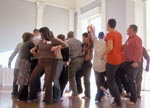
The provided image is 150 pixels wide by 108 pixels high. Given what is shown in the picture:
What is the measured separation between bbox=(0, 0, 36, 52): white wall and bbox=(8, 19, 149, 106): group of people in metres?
4.68

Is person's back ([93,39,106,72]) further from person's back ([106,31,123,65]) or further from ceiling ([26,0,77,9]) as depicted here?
ceiling ([26,0,77,9])

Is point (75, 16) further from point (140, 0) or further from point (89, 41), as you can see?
point (89, 41)

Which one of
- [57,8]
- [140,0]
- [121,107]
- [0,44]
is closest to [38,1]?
[57,8]

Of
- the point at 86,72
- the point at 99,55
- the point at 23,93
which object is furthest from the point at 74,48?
the point at 23,93

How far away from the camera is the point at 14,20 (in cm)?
909

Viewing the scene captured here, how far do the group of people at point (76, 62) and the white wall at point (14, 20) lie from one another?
468 cm

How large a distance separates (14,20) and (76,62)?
545 cm

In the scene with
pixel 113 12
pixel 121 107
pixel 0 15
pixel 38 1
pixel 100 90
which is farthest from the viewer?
pixel 38 1

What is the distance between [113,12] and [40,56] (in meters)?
4.83

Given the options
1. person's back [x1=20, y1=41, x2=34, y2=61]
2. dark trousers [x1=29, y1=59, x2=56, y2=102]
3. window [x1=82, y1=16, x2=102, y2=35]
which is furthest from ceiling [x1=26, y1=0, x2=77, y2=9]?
dark trousers [x1=29, y1=59, x2=56, y2=102]

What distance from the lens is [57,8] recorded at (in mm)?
10211

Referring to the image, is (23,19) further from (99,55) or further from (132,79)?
(132,79)

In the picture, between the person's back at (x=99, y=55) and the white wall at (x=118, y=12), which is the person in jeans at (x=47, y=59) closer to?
the person's back at (x=99, y=55)

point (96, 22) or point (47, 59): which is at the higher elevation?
point (96, 22)
